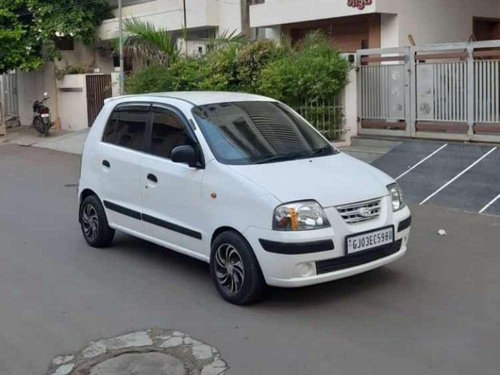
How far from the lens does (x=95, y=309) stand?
5.97 meters

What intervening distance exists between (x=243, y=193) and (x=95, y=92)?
62.2 feet

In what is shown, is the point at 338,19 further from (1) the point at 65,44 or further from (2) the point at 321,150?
(1) the point at 65,44

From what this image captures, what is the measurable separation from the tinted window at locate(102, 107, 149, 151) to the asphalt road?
1.21 meters

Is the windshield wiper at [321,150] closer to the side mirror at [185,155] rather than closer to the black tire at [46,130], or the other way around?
the side mirror at [185,155]

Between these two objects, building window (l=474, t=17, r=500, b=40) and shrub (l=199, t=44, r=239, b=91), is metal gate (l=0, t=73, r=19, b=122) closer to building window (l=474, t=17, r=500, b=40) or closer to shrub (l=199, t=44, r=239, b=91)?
shrub (l=199, t=44, r=239, b=91)

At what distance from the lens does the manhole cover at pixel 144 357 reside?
4746 mm

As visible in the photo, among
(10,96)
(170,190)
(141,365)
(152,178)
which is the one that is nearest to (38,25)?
(10,96)

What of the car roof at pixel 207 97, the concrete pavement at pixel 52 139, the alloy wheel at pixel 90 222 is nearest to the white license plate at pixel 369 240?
the car roof at pixel 207 97

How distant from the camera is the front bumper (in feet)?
18.3

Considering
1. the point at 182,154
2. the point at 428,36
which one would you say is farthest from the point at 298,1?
the point at 182,154

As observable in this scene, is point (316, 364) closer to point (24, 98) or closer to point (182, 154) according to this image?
point (182, 154)

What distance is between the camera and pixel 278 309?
5.83m

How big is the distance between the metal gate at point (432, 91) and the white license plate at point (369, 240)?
6098mm

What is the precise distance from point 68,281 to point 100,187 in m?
1.30
